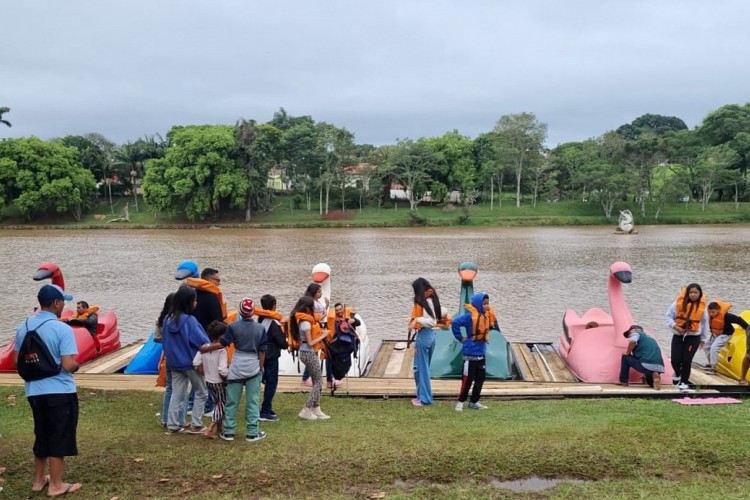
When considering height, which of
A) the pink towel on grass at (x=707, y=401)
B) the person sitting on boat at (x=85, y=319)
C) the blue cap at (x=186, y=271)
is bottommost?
the pink towel on grass at (x=707, y=401)

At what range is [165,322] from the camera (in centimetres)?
629

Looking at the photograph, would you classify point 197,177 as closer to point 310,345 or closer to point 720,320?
point 720,320

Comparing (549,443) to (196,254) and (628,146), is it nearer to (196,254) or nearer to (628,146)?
(196,254)

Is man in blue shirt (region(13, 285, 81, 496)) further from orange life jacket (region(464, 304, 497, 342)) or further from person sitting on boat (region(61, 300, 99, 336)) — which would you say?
person sitting on boat (region(61, 300, 99, 336))

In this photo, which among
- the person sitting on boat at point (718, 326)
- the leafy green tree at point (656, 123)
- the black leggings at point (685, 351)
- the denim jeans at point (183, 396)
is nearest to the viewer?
the denim jeans at point (183, 396)

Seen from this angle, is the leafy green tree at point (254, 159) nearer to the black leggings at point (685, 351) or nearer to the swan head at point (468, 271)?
the swan head at point (468, 271)

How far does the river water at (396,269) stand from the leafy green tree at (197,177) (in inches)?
437

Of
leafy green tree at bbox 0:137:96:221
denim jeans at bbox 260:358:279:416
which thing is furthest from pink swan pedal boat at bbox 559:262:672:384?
leafy green tree at bbox 0:137:96:221

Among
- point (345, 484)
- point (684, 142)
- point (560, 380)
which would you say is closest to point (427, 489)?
point (345, 484)

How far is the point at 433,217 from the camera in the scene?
219ft

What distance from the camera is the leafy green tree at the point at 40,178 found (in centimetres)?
6378

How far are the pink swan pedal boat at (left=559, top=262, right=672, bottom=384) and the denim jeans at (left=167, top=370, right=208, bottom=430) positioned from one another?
614cm

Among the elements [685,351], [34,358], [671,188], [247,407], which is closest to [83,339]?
[247,407]

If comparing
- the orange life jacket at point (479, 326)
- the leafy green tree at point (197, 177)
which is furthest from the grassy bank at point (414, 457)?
the leafy green tree at point (197, 177)
